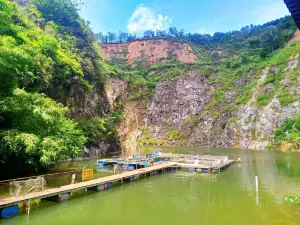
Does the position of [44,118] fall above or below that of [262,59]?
below

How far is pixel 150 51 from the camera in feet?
381

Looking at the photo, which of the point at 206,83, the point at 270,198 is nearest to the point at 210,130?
the point at 206,83

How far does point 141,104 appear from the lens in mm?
90438

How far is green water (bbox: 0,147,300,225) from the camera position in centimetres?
1293

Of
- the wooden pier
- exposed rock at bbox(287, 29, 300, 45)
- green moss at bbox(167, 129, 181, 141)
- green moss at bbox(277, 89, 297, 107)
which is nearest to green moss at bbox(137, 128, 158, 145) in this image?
green moss at bbox(167, 129, 181, 141)

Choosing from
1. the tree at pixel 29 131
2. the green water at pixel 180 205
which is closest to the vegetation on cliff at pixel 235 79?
the green water at pixel 180 205

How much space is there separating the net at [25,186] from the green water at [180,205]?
989mm

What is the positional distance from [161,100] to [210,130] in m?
22.0

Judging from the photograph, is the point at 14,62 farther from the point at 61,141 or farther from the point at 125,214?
the point at 125,214

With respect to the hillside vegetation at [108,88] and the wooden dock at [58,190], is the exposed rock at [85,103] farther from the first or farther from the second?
the wooden dock at [58,190]

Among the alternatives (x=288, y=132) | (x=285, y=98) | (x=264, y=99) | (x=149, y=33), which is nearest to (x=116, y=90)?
(x=264, y=99)

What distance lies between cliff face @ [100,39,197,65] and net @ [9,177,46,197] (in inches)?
3791

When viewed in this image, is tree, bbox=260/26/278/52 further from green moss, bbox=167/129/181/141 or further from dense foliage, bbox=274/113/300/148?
green moss, bbox=167/129/181/141

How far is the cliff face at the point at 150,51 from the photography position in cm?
11006
